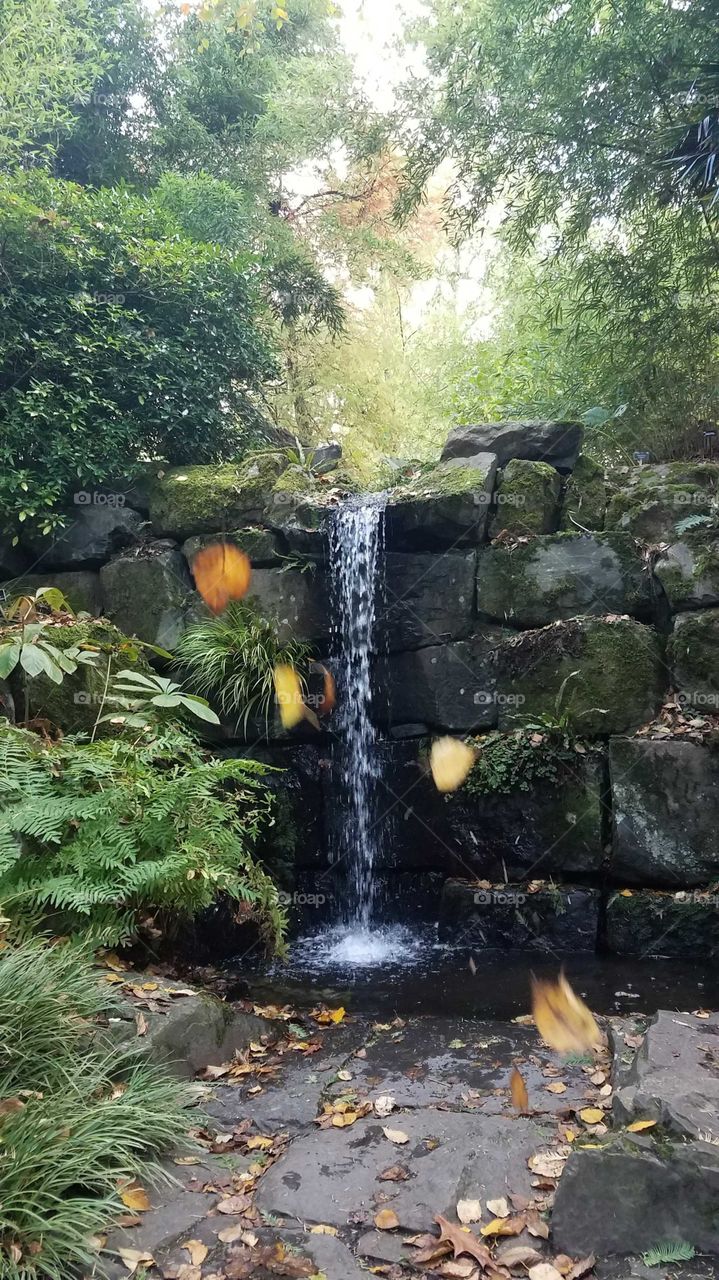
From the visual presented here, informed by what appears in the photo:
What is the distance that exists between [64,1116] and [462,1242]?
→ 1.25 m

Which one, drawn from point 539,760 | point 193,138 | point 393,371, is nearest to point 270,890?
point 539,760

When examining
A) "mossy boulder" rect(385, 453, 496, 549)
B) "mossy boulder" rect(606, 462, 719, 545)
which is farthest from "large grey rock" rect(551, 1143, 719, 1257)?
"mossy boulder" rect(385, 453, 496, 549)

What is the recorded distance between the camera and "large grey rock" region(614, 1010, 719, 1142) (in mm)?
2398

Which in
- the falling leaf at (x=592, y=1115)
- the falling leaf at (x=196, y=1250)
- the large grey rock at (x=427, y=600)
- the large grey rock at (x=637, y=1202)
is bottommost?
the falling leaf at (x=196, y=1250)

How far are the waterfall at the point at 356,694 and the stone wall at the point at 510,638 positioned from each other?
0.11 metres

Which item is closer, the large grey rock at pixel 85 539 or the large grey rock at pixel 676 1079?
the large grey rock at pixel 676 1079

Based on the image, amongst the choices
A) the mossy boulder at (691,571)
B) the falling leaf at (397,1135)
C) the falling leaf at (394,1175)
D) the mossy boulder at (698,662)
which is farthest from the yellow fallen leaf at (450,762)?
the falling leaf at (394,1175)

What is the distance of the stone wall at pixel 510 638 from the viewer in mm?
5371

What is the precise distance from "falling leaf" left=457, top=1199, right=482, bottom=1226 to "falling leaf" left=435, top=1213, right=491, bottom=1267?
0.04 m

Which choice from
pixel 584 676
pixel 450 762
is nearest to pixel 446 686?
pixel 450 762

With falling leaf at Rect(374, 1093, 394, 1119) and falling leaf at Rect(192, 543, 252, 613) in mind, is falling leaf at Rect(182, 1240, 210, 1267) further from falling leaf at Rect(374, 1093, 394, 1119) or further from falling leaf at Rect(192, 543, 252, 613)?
falling leaf at Rect(192, 543, 252, 613)

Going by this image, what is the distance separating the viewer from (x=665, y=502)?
20.6ft

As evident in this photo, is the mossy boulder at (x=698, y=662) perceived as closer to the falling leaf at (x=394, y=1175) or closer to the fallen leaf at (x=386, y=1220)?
the falling leaf at (x=394, y=1175)

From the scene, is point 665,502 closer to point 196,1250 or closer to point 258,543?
point 258,543
